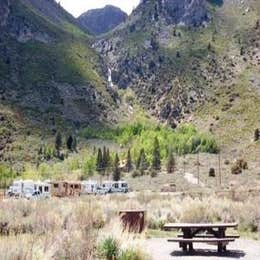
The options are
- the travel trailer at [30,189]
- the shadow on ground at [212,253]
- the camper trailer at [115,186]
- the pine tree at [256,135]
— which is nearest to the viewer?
the shadow on ground at [212,253]

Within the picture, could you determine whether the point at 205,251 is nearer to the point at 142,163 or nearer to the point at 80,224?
the point at 80,224

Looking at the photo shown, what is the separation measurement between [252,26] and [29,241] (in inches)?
6067

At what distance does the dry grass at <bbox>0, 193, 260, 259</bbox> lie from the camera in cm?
1104

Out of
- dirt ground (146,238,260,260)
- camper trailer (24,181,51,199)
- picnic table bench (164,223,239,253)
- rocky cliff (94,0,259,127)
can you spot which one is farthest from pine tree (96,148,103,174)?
picnic table bench (164,223,239,253)

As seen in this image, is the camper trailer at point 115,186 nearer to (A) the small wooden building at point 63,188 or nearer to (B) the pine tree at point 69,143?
(A) the small wooden building at point 63,188

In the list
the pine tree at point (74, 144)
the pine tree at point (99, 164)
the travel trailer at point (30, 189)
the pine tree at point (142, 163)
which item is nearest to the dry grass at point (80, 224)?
the travel trailer at point (30, 189)

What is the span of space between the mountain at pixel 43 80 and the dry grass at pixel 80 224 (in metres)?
88.5

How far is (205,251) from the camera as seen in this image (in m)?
17.1

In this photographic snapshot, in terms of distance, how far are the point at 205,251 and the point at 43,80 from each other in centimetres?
12561

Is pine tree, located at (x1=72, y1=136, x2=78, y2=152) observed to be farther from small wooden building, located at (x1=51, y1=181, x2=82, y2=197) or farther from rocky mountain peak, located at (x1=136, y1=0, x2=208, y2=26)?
rocky mountain peak, located at (x1=136, y1=0, x2=208, y2=26)

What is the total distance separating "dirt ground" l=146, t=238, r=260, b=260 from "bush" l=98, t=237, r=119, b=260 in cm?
136

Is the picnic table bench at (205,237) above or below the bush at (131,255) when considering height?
above

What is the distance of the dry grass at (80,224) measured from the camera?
11039mm

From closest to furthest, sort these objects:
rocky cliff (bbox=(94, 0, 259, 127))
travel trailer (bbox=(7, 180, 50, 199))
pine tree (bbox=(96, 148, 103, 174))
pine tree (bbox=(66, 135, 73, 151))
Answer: travel trailer (bbox=(7, 180, 50, 199)), pine tree (bbox=(96, 148, 103, 174)), pine tree (bbox=(66, 135, 73, 151)), rocky cliff (bbox=(94, 0, 259, 127))
